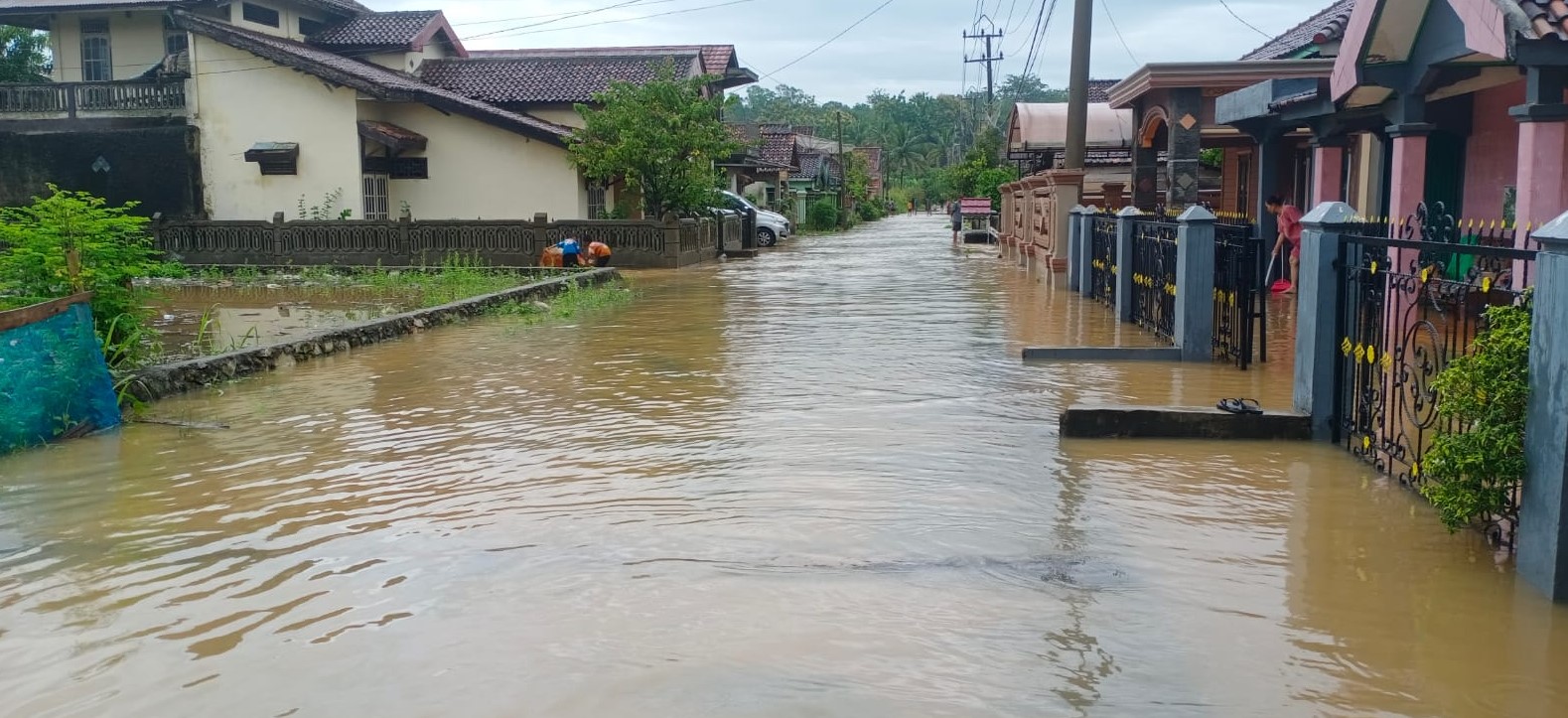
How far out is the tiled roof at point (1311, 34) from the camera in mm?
16969

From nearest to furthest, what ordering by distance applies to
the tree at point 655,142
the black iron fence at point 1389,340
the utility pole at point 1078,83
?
1. the black iron fence at point 1389,340
2. the utility pole at point 1078,83
3. the tree at point 655,142

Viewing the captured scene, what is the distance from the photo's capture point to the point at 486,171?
30.5m

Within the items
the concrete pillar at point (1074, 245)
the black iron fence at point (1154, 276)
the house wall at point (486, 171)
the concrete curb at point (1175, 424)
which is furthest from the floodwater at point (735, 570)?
the house wall at point (486, 171)

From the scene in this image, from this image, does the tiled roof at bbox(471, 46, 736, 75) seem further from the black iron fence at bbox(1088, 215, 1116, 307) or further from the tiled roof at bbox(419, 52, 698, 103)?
the black iron fence at bbox(1088, 215, 1116, 307)

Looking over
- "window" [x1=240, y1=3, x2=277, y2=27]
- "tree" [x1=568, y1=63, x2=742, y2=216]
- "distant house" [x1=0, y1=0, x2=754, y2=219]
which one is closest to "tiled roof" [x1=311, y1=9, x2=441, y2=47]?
"window" [x1=240, y1=3, x2=277, y2=27]

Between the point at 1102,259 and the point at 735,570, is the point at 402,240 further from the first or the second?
the point at 735,570

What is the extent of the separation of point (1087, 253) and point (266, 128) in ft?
66.7

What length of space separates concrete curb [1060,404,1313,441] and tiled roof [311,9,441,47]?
30.3 m

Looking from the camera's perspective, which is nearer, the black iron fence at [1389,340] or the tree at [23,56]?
the black iron fence at [1389,340]

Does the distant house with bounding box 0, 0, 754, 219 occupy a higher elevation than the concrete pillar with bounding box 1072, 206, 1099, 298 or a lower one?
higher

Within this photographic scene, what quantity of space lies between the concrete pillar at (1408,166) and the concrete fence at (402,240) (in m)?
17.8

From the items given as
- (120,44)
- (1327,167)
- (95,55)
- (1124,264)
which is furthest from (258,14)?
(1327,167)

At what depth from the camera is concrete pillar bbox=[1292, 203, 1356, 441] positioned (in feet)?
25.4

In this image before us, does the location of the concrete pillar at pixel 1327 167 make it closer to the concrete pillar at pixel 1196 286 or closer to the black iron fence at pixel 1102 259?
the black iron fence at pixel 1102 259
